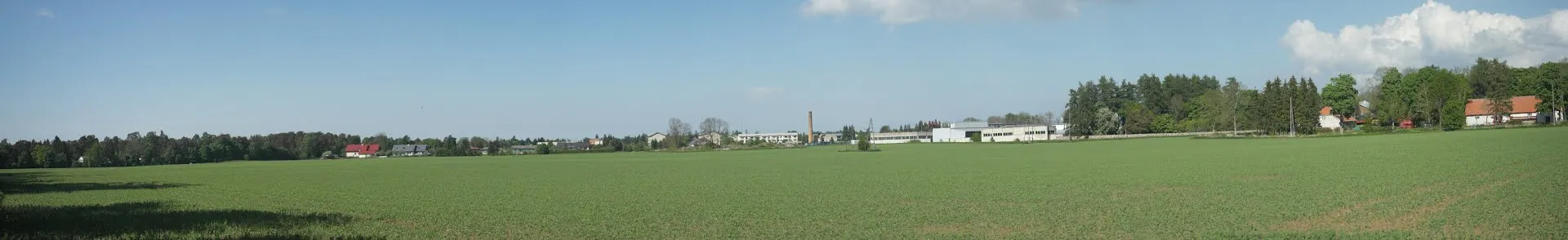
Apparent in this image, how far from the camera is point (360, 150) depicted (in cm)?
14438

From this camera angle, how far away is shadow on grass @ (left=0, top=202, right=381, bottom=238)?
578 inches

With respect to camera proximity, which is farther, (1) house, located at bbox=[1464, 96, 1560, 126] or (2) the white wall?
(2) the white wall

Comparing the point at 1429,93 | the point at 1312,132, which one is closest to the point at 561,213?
the point at 1312,132

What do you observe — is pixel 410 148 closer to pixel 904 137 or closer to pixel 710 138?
pixel 710 138

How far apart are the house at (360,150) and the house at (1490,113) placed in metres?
140

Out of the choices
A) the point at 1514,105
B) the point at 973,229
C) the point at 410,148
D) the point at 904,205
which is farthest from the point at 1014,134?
the point at 973,229

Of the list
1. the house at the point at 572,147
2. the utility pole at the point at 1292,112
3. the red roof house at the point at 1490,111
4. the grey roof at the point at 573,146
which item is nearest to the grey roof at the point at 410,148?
the house at the point at 572,147

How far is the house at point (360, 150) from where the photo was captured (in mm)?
139625

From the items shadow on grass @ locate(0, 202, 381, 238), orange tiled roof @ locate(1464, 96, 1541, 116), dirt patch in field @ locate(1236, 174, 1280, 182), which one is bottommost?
dirt patch in field @ locate(1236, 174, 1280, 182)

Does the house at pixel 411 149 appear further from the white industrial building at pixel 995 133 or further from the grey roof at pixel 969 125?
the grey roof at pixel 969 125

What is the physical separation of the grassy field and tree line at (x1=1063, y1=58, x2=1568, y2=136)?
62534 mm

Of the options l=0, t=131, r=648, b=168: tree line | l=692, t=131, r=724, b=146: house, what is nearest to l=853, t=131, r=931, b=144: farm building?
l=692, t=131, r=724, b=146: house

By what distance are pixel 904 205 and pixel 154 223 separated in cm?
1451

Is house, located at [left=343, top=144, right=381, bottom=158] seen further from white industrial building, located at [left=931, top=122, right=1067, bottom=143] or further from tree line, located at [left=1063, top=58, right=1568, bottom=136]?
tree line, located at [left=1063, top=58, right=1568, bottom=136]
